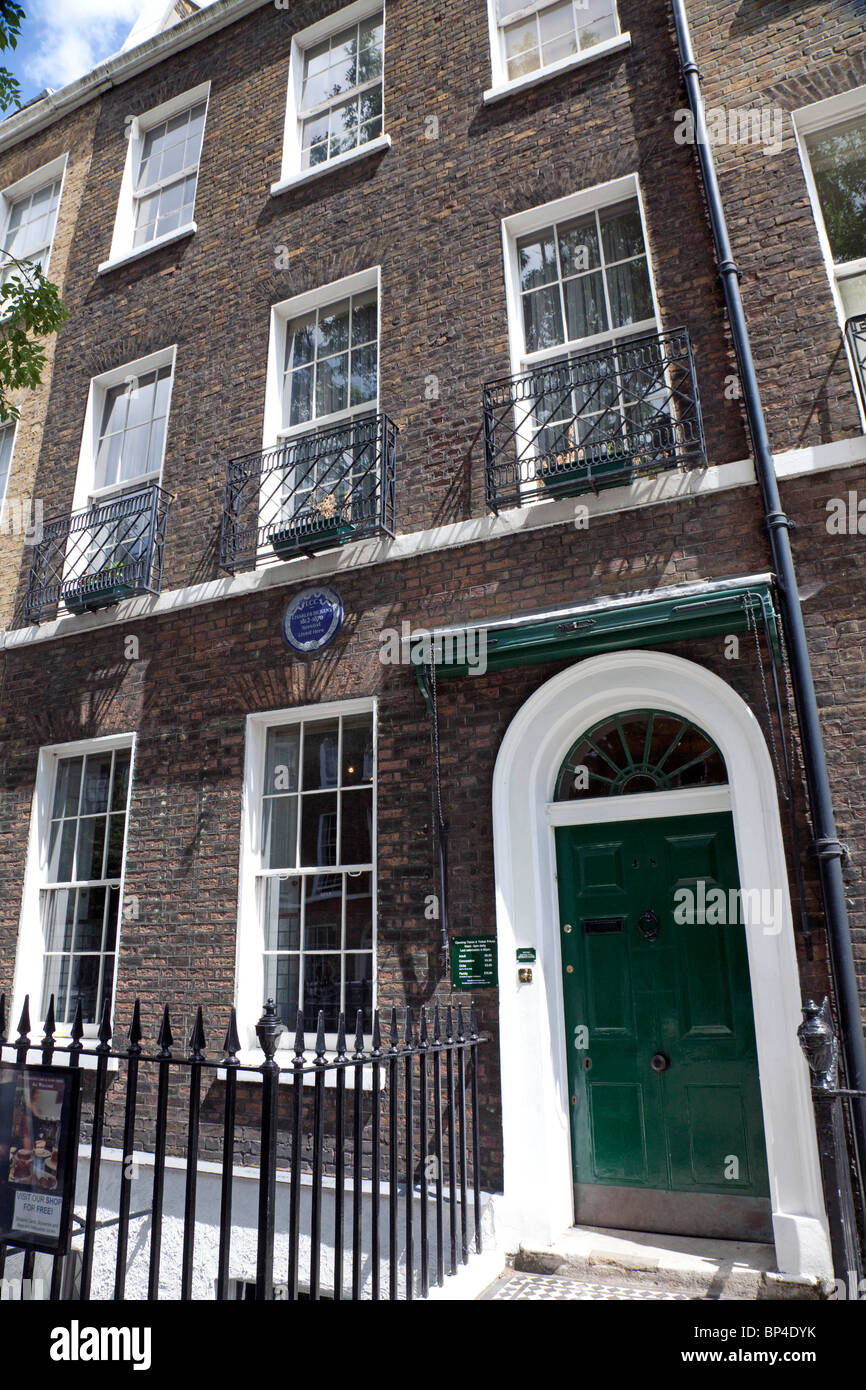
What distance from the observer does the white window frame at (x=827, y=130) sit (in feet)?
21.5

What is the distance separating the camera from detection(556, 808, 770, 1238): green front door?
566 centimetres

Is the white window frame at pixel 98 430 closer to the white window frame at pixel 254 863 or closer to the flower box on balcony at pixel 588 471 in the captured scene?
the white window frame at pixel 254 863

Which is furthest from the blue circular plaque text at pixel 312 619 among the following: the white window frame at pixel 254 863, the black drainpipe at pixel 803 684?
the black drainpipe at pixel 803 684

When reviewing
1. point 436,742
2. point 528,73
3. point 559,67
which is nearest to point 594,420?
point 436,742

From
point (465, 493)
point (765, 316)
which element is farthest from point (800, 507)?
point (465, 493)

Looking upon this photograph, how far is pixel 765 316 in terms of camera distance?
655 cm

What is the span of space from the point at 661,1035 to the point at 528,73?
833 centimetres

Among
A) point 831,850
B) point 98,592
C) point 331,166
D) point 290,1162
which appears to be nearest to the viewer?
point 831,850

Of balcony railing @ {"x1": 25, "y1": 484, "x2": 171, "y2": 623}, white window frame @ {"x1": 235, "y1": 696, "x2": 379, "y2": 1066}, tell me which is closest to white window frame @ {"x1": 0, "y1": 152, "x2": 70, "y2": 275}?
balcony railing @ {"x1": 25, "y1": 484, "x2": 171, "y2": 623}

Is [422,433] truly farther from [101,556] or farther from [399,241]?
[101,556]

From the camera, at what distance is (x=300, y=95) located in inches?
397

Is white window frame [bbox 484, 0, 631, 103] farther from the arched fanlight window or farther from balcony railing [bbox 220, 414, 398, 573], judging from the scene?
the arched fanlight window
